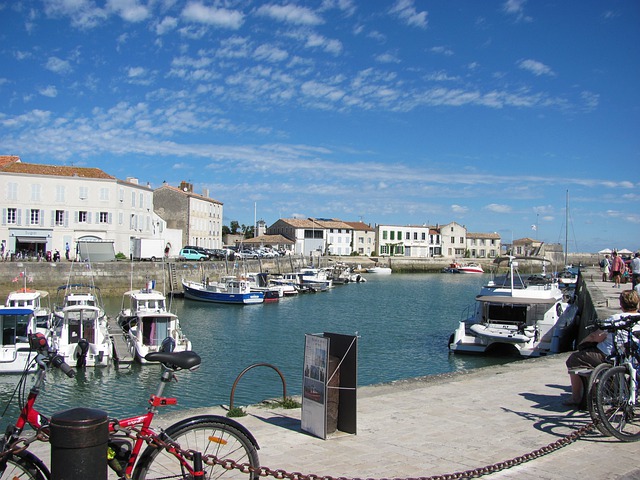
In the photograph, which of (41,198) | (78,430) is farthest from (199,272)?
(78,430)

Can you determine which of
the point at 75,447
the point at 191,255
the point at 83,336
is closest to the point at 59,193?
the point at 191,255

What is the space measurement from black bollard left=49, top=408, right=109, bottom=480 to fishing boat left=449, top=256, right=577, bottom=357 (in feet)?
68.8

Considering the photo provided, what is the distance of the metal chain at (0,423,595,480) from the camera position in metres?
4.70

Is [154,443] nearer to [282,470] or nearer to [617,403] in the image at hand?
[282,470]

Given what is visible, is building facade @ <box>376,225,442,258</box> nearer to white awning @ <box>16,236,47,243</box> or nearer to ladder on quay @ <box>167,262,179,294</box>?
ladder on quay @ <box>167,262,179,294</box>

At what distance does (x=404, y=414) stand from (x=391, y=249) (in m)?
105

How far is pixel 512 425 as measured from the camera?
7938 mm

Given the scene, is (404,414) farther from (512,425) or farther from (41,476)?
(41,476)

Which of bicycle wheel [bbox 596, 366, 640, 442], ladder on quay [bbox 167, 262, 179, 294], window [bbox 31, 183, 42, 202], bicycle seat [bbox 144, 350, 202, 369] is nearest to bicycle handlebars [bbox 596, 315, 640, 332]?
bicycle wheel [bbox 596, 366, 640, 442]

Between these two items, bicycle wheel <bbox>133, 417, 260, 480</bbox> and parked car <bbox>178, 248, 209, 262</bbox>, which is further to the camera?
parked car <bbox>178, 248, 209, 262</bbox>

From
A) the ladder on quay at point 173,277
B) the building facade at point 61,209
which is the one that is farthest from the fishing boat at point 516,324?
the building facade at point 61,209

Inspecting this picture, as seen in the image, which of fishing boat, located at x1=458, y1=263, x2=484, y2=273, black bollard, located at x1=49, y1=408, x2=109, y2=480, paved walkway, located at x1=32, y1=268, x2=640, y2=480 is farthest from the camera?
fishing boat, located at x1=458, y1=263, x2=484, y2=273

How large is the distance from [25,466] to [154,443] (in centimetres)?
99

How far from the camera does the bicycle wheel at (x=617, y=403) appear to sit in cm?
700
